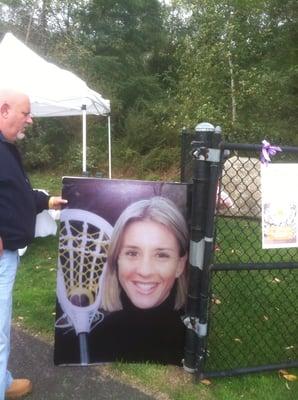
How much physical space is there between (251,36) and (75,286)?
43.9 feet

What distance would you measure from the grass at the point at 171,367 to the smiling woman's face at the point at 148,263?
542mm

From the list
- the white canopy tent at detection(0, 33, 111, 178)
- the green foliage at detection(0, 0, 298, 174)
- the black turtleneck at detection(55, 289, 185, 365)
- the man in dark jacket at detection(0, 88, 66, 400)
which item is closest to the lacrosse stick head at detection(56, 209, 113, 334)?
the black turtleneck at detection(55, 289, 185, 365)

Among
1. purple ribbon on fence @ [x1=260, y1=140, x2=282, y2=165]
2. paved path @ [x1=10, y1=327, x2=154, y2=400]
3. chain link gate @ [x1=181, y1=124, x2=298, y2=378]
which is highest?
purple ribbon on fence @ [x1=260, y1=140, x2=282, y2=165]

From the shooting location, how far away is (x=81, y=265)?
10.2ft

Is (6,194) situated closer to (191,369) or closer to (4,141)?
(4,141)

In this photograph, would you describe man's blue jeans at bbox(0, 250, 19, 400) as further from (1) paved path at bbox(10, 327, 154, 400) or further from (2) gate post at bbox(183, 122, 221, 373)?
(2) gate post at bbox(183, 122, 221, 373)

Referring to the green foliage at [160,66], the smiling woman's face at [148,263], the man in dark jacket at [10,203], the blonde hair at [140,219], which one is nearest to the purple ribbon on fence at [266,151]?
the blonde hair at [140,219]

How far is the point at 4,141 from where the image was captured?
2611 millimetres

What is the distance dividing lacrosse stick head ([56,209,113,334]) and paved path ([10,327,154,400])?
35cm

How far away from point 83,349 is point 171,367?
0.66 meters

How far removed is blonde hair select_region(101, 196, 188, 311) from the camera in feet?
9.99

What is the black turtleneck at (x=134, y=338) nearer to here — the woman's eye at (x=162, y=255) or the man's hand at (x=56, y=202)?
the woman's eye at (x=162, y=255)

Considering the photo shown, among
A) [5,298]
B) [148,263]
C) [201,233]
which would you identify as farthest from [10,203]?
[201,233]

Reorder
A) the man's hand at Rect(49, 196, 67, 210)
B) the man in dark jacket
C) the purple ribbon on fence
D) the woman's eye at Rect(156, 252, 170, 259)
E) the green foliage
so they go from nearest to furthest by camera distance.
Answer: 1. the man in dark jacket
2. the purple ribbon on fence
3. the man's hand at Rect(49, 196, 67, 210)
4. the woman's eye at Rect(156, 252, 170, 259)
5. the green foliage
